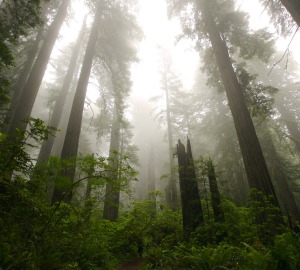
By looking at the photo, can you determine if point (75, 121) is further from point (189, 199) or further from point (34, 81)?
point (189, 199)

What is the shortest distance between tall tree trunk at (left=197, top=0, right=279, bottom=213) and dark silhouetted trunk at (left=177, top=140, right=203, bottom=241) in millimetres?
1815

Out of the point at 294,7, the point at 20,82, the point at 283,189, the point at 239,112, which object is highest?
the point at 20,82

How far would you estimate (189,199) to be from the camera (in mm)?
7898

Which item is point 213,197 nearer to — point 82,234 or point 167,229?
point 167,229

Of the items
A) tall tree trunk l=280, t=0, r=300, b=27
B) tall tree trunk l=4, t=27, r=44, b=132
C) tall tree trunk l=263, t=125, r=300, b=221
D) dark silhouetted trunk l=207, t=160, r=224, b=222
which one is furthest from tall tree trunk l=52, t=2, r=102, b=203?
tall tree trunk l=263, t=125, r=300, b=221

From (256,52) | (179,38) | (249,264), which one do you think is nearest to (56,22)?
(179,38)

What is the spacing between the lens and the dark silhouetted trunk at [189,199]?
7.27 meters

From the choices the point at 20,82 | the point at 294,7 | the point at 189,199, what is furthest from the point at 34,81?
the point at 294,7

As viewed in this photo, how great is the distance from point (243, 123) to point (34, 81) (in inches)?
332

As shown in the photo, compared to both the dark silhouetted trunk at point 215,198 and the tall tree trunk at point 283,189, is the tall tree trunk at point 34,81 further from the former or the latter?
the tall tree trunk at point 283,189

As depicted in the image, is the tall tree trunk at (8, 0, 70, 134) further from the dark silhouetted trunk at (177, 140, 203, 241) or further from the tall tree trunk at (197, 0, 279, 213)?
the tall tree trunk at (197, 0, 279, 213)

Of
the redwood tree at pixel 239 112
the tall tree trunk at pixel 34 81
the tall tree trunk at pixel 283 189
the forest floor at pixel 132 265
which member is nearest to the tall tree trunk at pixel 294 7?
the redwood tree at pixel 239 112

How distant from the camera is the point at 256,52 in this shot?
9.41 m

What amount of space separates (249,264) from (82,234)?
10.3 feet
